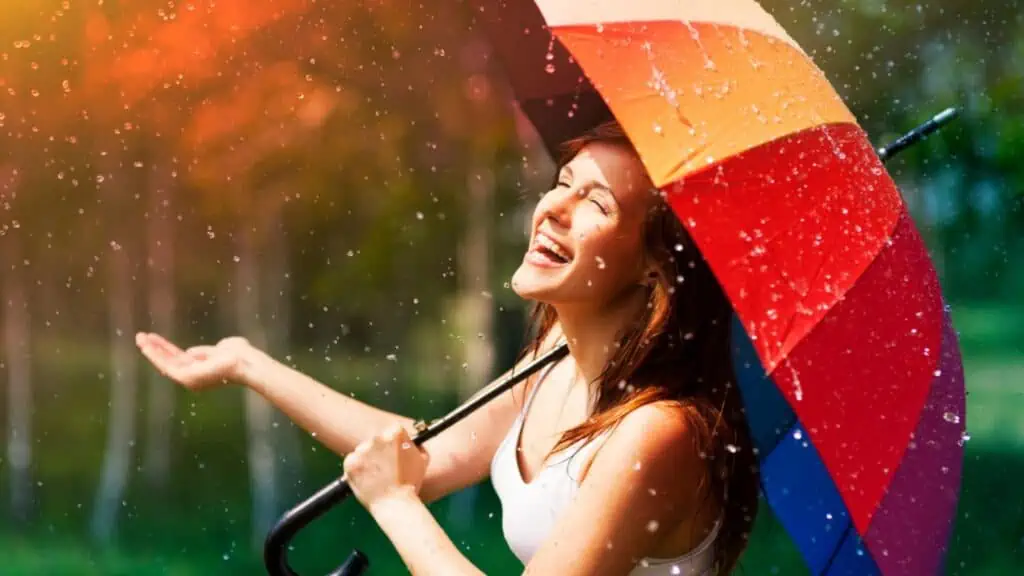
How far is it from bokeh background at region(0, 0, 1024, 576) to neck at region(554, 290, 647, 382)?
5.56 m

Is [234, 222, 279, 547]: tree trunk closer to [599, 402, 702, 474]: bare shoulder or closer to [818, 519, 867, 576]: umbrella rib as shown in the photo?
[818, 519, 867, 576]: umbrella rib

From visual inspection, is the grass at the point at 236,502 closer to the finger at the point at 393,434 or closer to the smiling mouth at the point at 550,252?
the finger at the point at 393,434

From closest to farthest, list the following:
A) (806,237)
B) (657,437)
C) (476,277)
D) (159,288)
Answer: (806,237) < (657,437) < (476,277) < (159,288)

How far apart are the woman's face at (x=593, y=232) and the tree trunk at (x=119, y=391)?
758 cm

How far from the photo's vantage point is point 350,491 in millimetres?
2508

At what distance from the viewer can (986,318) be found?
9430 mm

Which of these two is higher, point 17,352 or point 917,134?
point 17,352

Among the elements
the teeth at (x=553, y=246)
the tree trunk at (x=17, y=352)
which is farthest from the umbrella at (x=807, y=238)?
the tree trunk at (x=17, y=352)

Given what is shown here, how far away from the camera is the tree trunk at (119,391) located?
9.80m

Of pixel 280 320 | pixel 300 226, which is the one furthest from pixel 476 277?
pixel 280 320

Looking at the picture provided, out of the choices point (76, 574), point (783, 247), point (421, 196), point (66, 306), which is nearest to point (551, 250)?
point (783, 247)

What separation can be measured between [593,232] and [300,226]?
7.64 metres

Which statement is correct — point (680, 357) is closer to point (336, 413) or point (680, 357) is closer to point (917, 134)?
point (917, 134)

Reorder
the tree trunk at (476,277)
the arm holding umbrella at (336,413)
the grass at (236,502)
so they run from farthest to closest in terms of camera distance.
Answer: the tree trunk at (476,277) < the grass at (236,502) < the arm holding umbrella at (336,413)
